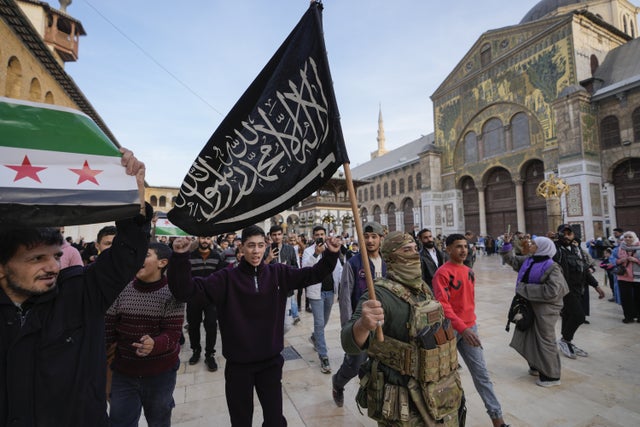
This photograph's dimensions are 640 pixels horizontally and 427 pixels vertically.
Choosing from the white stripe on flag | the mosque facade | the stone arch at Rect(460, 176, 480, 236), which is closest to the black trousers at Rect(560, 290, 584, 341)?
the white stripe on flag

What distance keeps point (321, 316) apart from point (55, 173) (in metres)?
3.72

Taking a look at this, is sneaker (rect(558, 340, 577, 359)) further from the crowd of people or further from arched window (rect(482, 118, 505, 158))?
arched window (rect(482, 118, 505, 158))

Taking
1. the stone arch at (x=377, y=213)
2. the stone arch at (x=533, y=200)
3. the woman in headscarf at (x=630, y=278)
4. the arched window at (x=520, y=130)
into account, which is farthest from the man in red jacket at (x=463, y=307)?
the stone arch at (x=377, y=213)

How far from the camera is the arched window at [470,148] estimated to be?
25484mm

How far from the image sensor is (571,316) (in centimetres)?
455

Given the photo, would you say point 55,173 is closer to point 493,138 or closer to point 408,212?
point 493,138

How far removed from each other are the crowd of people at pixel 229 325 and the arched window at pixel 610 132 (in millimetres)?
20071

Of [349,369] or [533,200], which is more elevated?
[533,200]

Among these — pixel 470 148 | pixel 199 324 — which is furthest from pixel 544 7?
pixel 199 324

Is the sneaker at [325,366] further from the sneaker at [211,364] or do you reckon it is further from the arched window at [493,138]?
the arched window at [493,138]

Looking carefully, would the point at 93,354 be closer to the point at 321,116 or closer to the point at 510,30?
the point at 321,116

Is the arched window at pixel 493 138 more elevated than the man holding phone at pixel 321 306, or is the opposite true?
the arched window at pixel 493 138

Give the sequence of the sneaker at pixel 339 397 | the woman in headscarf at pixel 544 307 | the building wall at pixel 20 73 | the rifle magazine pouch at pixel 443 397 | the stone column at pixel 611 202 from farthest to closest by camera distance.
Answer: the stone column at pixel 611 202 < the building wall at pixel 20 73 < the woman in headscarf at pixel 544 307 < the sneaker at pixel 339 397 < the rifle magazine pouch at pixel 443 397

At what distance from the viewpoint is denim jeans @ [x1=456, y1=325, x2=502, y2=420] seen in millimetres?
2767
